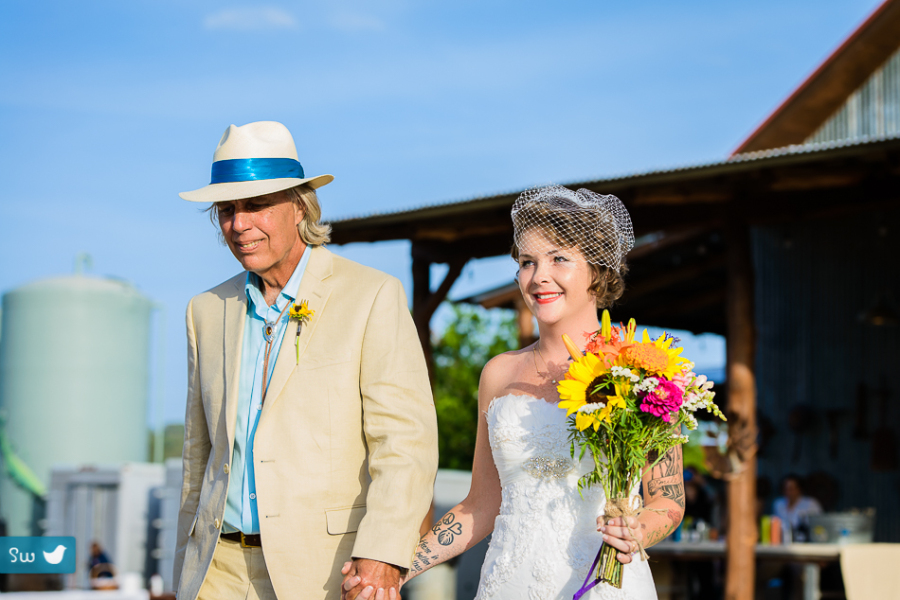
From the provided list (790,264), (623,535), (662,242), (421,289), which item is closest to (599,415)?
(623,535)

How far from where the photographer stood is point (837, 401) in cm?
1309

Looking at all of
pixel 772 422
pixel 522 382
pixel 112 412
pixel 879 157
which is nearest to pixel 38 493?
pixel 112 412

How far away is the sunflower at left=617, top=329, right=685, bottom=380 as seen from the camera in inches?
106

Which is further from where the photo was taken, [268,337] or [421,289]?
[421,289]

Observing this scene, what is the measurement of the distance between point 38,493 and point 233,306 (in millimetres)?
20090

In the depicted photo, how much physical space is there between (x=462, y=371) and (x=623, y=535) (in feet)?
114

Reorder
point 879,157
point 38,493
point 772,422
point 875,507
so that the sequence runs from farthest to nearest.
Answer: point 38,493 < point 772,422 < point 875,507 < point 879,157

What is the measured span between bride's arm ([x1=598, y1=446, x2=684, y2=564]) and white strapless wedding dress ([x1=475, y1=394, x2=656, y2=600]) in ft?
0.51

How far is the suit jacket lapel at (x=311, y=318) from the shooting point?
9.73 ft

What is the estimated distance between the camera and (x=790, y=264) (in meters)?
14.0

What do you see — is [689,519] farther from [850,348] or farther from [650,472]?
[650,472]

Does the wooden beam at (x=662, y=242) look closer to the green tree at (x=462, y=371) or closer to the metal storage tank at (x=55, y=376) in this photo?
the metal storage tank at (x=55, y=376)

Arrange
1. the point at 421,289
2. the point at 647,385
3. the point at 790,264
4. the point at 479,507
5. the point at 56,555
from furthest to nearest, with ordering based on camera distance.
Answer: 1. the point at 790,264
2. the point at 421,289
3. the point at 56,555
4. the point at 479,507
5. the point at 647,385

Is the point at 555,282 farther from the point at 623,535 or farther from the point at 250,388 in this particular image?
the point at 250,388
